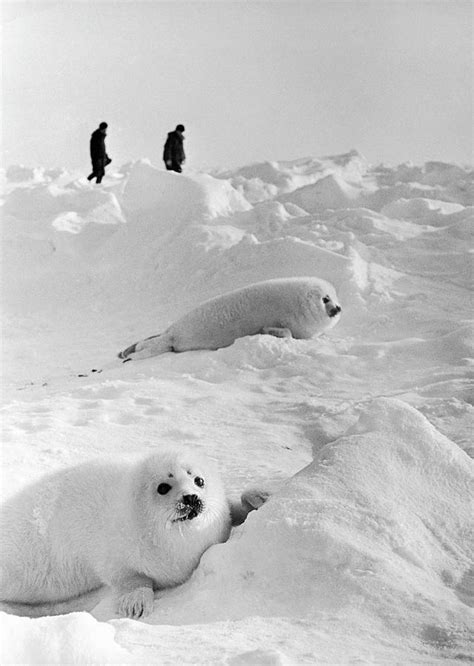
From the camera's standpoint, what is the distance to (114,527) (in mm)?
2492

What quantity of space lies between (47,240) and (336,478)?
7.06 m

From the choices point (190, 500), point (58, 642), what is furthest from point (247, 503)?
point (58, 642)

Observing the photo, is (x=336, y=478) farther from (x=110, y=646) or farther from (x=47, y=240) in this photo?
(x=47, y=240)

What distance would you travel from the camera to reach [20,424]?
3.51m

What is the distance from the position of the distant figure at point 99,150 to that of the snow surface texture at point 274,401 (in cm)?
173

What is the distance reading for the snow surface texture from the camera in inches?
68.3

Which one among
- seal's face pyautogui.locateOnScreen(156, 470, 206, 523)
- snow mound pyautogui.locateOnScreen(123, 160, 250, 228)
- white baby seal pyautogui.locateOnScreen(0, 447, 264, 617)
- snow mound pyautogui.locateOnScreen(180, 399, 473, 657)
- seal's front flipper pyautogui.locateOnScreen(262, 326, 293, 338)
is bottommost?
seal's front flipper pyautogui.locateOnScreen(262, 326, 293, 338)

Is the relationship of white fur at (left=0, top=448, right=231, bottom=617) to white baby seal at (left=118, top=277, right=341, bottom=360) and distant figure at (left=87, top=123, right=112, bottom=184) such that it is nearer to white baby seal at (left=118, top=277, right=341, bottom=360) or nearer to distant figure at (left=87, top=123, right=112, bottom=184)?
white baby seal at (left=118, top=277, right=341, bottom=360)

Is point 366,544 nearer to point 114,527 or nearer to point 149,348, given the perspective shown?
point 114,527

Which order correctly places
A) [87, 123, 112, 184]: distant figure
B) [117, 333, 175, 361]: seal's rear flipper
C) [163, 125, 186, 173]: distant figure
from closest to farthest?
[117, 333, 175, 361]: seal's rear flipper < [87, 123, 112, 184]: distant figure < [163, 125, 186, 173]: distant figure

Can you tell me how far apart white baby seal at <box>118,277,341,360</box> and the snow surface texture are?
9.6 inches

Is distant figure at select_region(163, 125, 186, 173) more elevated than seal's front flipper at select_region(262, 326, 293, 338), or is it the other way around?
distant figure at select_region(163, 125, 186, 173)

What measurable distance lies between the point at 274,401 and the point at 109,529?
1.66 meters

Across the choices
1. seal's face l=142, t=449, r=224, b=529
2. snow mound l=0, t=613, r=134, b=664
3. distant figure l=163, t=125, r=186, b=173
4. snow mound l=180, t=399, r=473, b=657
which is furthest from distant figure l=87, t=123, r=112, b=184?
snow mound l=0, t=613, r=134, b=664
